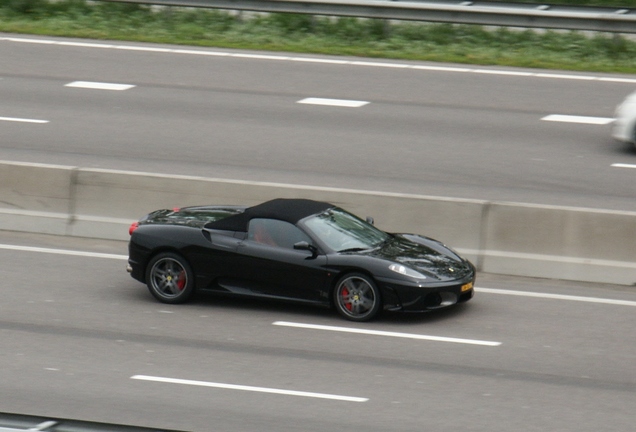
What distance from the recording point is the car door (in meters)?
11.6

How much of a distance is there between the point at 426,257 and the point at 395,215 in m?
→ 1.83

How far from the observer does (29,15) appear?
26.2 m

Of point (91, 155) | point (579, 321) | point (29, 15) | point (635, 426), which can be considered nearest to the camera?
point (635, 426)

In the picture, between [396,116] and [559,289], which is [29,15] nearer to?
[396,116]

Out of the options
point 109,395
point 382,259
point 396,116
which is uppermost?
point 396,116

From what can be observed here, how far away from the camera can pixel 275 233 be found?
39.0 ft

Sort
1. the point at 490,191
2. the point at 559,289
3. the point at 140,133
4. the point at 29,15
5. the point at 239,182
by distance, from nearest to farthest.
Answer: the point at 559,289 < the point at 239,182 < the point at 490,191 < the point at 140,133 < the point at 29,15

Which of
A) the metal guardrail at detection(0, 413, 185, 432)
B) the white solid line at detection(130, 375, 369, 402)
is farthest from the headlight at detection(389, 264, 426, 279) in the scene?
the metal guardrail at detection(0, 413, 185, 432)

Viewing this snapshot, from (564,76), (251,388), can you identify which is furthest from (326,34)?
(251,388)

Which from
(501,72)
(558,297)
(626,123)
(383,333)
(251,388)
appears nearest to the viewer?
(251,388)

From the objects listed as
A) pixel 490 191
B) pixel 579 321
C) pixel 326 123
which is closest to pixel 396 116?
pixel 326 123

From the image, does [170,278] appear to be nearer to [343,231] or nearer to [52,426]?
[343,231]

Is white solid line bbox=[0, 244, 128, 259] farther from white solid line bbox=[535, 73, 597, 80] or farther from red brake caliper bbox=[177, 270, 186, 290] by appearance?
white solid line bbox=[535, 73, 597, 80]

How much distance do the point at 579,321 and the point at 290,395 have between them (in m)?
3.85
